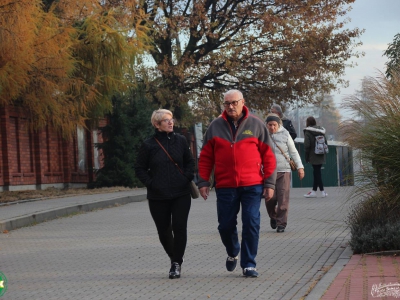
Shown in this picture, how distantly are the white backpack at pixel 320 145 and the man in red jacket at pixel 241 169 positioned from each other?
12824 millimetres

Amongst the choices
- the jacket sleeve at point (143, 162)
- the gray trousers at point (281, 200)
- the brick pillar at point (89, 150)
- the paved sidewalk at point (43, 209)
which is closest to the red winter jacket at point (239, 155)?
the jacket sleeve at point (143, 162)

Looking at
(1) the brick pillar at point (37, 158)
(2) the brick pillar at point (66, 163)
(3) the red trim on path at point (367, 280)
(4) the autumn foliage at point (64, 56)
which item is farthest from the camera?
(2) the brick pillar at point (66, 163)

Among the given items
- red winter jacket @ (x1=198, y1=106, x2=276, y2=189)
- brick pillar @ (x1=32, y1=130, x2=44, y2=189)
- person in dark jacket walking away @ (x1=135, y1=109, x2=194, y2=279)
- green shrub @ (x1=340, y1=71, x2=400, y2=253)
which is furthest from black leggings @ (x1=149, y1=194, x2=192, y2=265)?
brick pillar @ (x1=32, y1=130, x2=44, y2=189)

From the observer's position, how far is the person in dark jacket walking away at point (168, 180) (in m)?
9.61

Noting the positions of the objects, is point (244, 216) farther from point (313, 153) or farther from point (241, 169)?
point (313, 153)

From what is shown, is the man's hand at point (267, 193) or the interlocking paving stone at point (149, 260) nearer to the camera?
the interlocking paving stone at point (149, 260)

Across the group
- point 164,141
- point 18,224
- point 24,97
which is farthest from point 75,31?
point 164,141

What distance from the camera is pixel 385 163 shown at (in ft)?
34.2

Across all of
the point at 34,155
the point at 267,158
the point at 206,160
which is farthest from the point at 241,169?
the point at 34,155

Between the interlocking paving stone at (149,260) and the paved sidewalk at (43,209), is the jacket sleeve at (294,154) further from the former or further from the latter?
the paved sidewalk at (43,209)

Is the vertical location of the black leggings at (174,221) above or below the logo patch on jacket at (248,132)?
below

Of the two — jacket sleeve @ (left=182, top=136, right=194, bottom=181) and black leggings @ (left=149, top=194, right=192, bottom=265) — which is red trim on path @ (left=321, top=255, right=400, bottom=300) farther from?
jacket sleeve @ (left=182, top=136, right=194, bottom=181)

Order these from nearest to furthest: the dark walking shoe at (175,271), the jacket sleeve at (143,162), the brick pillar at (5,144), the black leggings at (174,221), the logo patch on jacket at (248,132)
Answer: the logo patch on jacket at (248,132) → the dark walking shoe at (175,271) → the black leggings at (174,221) → the jacket sleeve at (143,162) → the brick pillar at (5,144)

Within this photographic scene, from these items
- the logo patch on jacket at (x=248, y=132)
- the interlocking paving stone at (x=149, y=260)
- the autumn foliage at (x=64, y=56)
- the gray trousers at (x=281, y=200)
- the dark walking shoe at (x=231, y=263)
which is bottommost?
the interlocking paving stone at (x=149, y=260)
